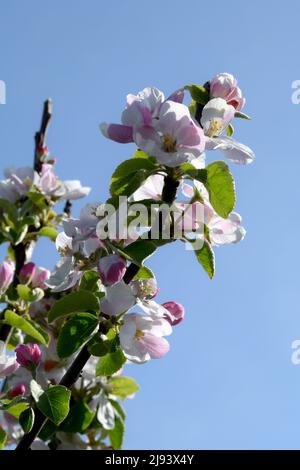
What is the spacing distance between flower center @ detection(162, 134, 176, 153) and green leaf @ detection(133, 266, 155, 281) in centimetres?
26

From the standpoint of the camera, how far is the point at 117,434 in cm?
242

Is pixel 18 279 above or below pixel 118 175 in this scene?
below

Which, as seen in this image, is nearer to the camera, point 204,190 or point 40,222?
point 204,190

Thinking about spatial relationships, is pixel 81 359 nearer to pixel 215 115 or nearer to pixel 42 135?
pixel 215 115

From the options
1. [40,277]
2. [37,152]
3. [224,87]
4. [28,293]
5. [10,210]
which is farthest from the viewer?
[37,152]

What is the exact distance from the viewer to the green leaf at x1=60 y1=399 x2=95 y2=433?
226 centimetres

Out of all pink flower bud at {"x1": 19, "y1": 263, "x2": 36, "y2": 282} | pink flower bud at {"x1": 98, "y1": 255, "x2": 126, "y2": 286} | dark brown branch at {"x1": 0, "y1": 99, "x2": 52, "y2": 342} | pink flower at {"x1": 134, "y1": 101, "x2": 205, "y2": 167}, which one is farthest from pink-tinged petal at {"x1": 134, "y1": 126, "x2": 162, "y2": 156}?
dark brown branch at {"x1": 0, "y1": 99, "x2": 52, "y2": 342}

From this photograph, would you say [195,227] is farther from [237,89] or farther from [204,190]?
[237,89]

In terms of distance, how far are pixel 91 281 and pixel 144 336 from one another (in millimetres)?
Result: 176

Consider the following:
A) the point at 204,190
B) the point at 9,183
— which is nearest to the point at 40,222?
the point at 9,183

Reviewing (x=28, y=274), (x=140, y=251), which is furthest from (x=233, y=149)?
(x=28, y=274)

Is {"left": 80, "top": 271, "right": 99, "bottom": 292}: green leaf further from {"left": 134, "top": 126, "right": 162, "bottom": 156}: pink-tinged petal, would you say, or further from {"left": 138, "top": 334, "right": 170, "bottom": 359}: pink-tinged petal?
{"left": 134, "top": 126, "right": 162, "bottom": 156}: pink-tinged petal
